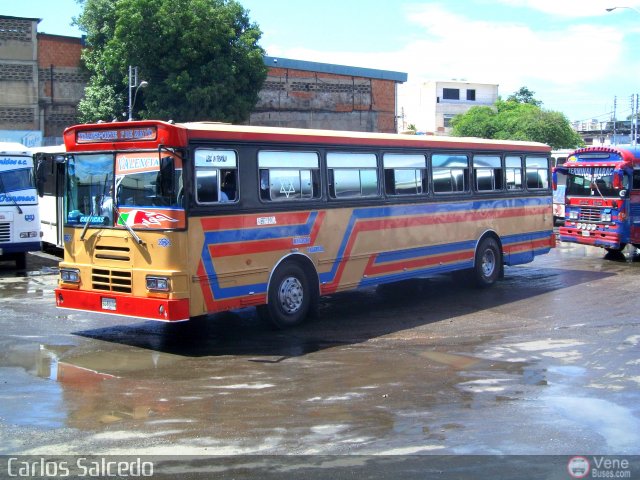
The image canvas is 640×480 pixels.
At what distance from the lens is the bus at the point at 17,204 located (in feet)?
57.3

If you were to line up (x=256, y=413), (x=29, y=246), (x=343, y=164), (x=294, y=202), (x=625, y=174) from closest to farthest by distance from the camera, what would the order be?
(x=256, y=413)
(x=294, y=202)
(x=343, y=164)
(x=29, y=246)
(x=625, y=174)

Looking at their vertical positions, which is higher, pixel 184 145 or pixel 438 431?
pixel 184 145

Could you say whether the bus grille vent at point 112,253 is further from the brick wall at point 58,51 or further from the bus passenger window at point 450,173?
the brick wall at point 58,51

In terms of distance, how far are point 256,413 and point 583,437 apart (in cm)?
300

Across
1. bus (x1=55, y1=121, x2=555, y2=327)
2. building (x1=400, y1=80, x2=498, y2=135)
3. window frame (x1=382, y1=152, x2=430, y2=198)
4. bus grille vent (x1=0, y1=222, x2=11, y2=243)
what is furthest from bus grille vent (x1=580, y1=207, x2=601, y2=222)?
building (x1=400, y1=80, x2=498, y2=135)

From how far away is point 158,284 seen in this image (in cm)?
972

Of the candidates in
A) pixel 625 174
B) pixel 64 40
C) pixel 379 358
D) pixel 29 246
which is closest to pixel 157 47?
pixel 64 40

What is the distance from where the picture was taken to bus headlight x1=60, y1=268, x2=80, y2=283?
10650mm

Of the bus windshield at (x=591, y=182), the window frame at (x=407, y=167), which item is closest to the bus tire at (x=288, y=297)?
the window frame at (x=407, y=167)

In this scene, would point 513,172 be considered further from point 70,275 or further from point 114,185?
point 70,275

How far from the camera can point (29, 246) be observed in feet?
58.5

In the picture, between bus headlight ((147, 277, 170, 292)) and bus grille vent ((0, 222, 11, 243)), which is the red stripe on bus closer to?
bus headlight ((147, 277, 170, 292))

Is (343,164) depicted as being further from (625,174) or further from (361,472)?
(625,174)

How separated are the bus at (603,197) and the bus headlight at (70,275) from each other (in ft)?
46.9
